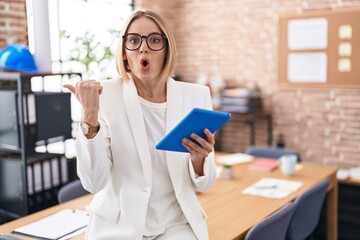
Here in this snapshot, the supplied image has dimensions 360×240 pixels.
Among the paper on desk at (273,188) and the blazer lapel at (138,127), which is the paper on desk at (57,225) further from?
the paper on desk at (273,188)

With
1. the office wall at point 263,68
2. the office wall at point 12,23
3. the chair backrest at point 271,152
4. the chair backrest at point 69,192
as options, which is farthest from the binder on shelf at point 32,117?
the office wall at point 263,68

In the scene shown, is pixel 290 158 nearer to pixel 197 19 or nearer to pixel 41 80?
pixel 41 80

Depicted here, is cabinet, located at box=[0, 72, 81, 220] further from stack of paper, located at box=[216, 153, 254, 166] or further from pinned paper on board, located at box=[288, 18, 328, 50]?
pinned paper on board, located at box=[288, 18, 328, 50]

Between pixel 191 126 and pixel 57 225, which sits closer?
pixel 191 126

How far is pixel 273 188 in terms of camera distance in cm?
274

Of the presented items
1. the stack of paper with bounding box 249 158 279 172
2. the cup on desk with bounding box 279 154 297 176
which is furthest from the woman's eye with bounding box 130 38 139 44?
the stack of paper with bounding box 249 158 279 172

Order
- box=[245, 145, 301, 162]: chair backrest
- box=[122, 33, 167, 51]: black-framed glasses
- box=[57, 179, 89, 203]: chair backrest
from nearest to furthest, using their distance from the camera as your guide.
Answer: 1. box=[122, 33, 167, 51]: black-framed glasses
2. box=[57, 179, 89, 203]: chair backrest
3. box=[245, 145, 301, 162]: chair backrest

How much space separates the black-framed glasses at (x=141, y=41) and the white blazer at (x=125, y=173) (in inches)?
6.2

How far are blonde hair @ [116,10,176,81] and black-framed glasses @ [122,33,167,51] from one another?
0.02 metres

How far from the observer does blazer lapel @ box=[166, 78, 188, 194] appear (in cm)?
179

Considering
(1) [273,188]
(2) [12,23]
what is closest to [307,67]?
(1) [273,188]

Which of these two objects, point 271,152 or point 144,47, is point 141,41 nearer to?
point 144,47

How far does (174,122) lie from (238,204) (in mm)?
864

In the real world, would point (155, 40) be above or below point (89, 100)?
above
